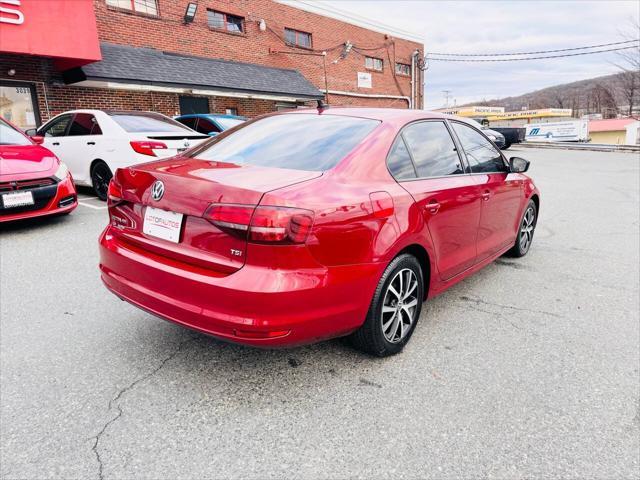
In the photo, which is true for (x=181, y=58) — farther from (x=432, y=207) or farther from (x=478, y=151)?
(x=432, y=207)

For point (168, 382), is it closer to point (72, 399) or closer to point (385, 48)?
point (72, 399)

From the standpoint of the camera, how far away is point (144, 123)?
7293 mm

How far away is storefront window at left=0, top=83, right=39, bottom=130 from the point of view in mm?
11406

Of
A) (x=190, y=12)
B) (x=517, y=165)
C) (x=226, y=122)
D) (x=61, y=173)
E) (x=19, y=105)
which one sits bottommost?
(x=517, y=165)

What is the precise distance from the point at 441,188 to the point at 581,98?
11191 centimetres

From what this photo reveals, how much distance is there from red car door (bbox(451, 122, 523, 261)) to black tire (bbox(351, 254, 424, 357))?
1080 mm

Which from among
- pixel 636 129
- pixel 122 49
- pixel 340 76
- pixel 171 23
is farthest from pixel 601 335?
pixel 636 129

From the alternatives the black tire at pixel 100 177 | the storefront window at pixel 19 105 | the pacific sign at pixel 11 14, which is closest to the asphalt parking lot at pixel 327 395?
the black tire at pixel 100 177

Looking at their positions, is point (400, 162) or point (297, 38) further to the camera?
point (297, 38)

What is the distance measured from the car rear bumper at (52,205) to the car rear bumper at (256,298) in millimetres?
3743

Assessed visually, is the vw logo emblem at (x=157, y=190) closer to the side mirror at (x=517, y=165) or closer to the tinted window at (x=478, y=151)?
the tinted window at (x=478, y=151)

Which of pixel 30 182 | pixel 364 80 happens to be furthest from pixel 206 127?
pixel 364 80

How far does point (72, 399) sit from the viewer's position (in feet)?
7.77

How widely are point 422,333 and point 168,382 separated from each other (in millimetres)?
1706
